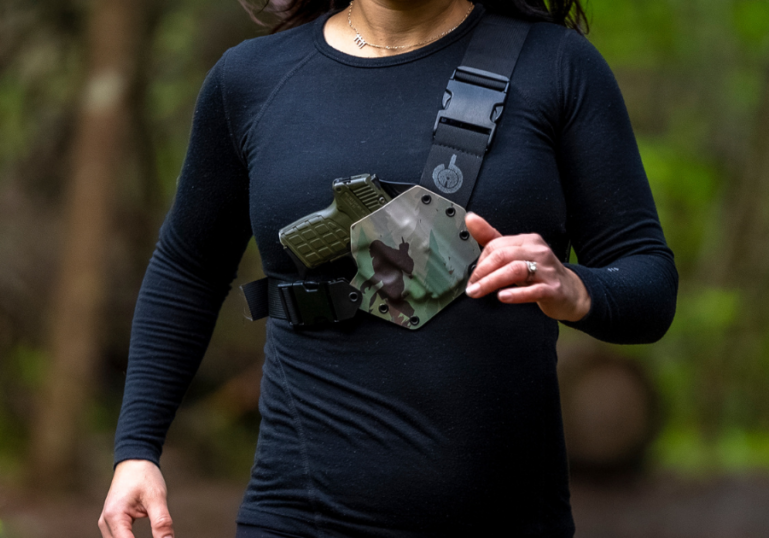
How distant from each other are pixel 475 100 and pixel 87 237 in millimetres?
5528

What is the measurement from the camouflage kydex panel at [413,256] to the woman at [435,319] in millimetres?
37

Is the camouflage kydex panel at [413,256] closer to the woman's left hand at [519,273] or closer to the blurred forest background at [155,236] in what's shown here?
the woman's left hand at [519,273]

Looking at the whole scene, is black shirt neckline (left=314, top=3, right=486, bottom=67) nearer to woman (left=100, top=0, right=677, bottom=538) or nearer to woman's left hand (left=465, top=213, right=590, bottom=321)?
woman (left=100, top=0, right=677, bottom=538)

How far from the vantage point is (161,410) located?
1.94 metres

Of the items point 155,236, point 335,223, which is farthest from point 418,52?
point 155,236

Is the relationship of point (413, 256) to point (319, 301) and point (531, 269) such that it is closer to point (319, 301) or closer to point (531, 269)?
point (319, 301)

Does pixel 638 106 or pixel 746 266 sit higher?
pixel 638 106

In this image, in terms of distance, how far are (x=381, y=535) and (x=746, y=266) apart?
30.6 ft

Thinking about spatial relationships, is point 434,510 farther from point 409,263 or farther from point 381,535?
point 409,263

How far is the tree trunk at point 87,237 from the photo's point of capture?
659cm

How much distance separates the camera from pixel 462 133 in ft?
5.27

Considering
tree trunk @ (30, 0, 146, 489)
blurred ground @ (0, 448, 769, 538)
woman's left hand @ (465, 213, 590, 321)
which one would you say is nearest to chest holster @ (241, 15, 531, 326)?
woman's left hand @ (465, 213, 590, 321)

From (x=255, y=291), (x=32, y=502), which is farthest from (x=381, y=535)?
(x=32, y=502)

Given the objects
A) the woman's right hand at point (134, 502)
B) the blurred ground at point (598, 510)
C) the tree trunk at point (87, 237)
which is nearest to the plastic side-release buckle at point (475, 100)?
the woman's right hand at point (134, 502)
